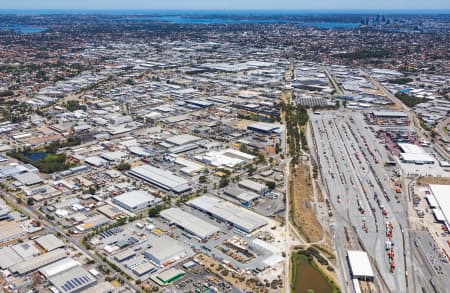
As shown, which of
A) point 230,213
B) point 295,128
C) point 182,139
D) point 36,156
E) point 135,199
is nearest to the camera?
point 230,213

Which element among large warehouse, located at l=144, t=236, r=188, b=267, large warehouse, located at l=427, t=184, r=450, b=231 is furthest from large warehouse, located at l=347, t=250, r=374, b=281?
large warehouse, located at l=144, t=236, r=188, b=267

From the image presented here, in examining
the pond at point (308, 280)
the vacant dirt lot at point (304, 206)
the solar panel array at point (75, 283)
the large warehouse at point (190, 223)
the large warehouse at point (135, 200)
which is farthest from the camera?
the large warehouse at point (135, 200)

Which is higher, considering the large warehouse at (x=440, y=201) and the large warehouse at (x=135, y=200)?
the large warehouse at (x=440, y=201)

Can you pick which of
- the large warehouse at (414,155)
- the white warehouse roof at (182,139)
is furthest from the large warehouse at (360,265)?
the white warehouse roof at (182,139)

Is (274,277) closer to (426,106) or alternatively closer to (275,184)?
(275,184)

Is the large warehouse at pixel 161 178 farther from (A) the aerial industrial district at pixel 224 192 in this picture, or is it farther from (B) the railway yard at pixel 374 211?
(B) the railway yard at pixel 374 211

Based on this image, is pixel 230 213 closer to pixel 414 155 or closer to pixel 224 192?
pixel 224 192

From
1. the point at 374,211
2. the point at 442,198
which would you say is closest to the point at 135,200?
the point at 374,211
